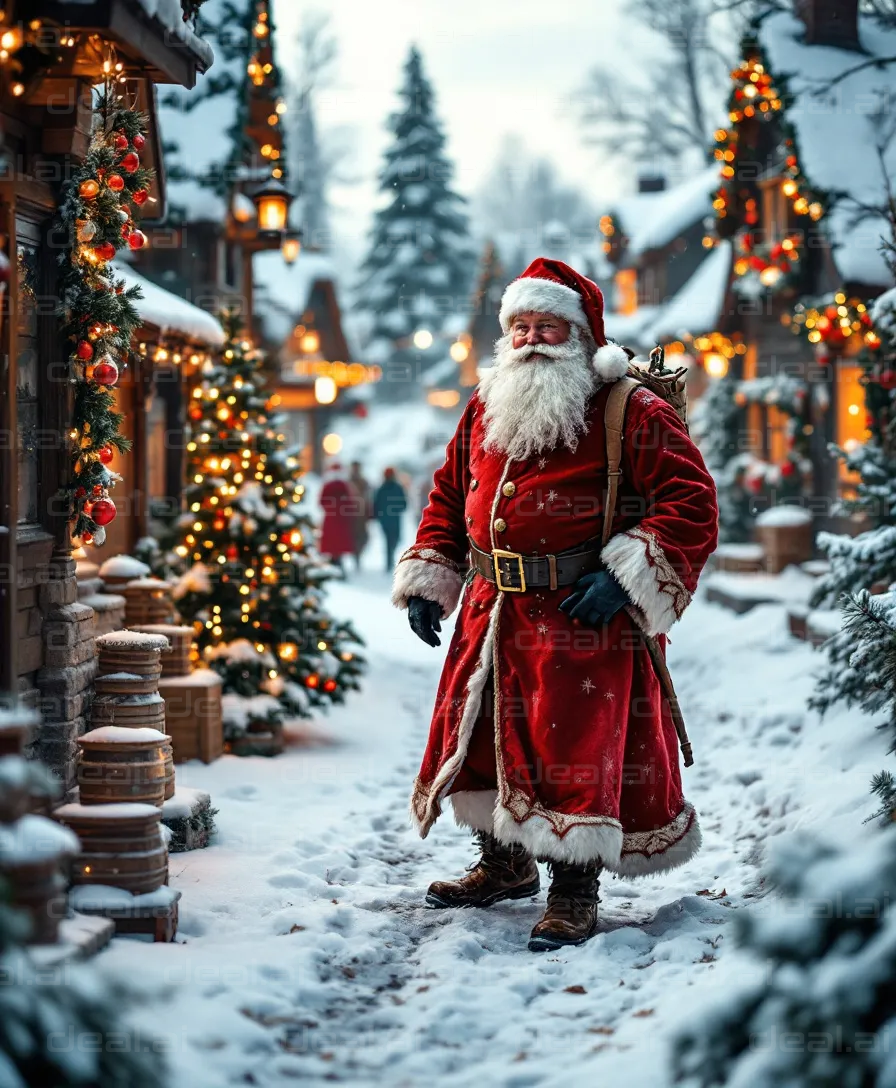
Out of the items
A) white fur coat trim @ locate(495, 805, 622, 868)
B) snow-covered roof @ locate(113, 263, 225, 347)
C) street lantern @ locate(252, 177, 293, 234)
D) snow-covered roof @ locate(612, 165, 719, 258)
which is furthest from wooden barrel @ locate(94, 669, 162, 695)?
snow-covered roof @ locate(612, 165, 719, 258)

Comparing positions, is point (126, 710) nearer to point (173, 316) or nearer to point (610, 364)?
point (610, 364)

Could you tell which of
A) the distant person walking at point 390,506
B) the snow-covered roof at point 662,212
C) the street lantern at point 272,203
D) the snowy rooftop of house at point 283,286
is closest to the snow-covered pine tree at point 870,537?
the street lantern at point 272,203

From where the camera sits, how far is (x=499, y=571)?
5238 mm

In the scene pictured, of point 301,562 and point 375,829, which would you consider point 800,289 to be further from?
point 375,829

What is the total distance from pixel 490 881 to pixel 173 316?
216 inches

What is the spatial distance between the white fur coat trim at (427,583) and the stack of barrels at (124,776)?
1067 mm

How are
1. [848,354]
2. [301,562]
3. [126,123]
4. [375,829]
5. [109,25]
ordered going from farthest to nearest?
[848,354] → [301,562] → [375,829] → [126,123] → [109,25]

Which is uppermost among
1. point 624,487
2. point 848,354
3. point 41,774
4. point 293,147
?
point 293,147

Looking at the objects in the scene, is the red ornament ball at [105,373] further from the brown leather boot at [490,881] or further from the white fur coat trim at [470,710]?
the brown leather boot at [490,881]

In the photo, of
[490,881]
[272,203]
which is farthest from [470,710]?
[272,203]

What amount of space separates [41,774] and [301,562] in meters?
6.03

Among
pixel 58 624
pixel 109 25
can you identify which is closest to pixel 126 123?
pixel 109 25

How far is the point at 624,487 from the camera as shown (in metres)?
5.23

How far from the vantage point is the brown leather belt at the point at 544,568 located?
512 cm
